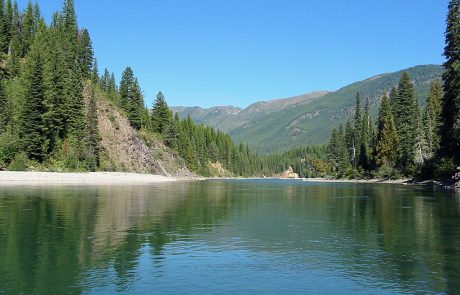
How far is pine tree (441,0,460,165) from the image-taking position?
78.3 metres

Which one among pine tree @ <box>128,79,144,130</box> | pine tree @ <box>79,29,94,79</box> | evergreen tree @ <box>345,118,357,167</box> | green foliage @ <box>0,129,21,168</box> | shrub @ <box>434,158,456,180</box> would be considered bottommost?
shrub @ <box>434,158,456,180</box>

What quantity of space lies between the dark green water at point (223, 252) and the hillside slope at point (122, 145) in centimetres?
8189

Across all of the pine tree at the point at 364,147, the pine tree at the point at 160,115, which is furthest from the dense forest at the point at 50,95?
the pine tree at the point at 364,147

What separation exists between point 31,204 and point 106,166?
73.7 meters

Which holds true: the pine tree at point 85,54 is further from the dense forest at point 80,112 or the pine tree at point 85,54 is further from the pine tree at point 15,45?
the pine tree at point 15,45

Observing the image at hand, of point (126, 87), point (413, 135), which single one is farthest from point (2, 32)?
point (413, 135)

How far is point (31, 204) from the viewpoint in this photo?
40.9m

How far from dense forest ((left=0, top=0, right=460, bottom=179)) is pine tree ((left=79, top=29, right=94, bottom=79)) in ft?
0.93

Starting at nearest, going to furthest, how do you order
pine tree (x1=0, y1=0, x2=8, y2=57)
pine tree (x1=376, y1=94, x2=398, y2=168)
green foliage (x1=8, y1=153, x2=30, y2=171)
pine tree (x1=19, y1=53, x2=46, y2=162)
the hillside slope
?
green foliage (x1=8, y1=153, x2=30, y2=171) < pine tree (x1=19, y1=53, x2=46, y2=162) < the hillside slope < pine tree (x1=0, y1=0, x2=8, y2=57) < pine tree (x1=376, y1=94, x2=398, y2=168)

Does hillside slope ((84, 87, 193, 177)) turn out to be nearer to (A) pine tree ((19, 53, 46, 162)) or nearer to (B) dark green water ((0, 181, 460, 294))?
(A) pine tree ((19, 53, 46, 162))

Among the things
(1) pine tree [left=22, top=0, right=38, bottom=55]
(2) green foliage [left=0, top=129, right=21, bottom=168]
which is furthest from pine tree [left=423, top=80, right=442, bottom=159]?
(1) pine tree [left=22, top=0, right=38, bottom=55]

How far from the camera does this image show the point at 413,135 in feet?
367

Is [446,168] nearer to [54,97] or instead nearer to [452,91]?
[452,91]

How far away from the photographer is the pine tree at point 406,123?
110 meters
